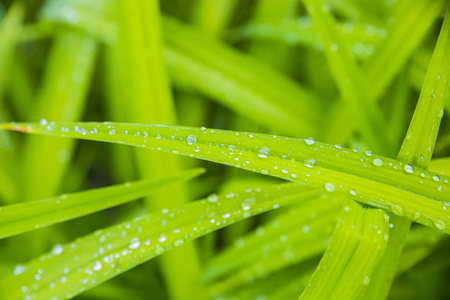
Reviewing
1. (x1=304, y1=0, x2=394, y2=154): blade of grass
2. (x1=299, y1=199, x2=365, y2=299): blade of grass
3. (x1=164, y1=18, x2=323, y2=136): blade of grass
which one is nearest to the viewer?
(x1=299, y1=199, x2=365, y2=299): blade of grass

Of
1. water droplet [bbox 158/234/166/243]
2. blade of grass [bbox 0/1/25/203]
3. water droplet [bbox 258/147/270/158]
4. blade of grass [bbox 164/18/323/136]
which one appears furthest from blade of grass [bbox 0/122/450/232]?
blade of grass [bbox 0/1/25/203]

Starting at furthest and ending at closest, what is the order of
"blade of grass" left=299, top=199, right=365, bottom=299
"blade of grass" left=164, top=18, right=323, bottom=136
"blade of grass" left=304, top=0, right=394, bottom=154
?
"blade of grass" left=164, top=18, right=323, bottom=136
"blade of grass" left=304, top=0, right=394, bottom=154
"blade of grass" left=299, top=199, right=365, bottom=299

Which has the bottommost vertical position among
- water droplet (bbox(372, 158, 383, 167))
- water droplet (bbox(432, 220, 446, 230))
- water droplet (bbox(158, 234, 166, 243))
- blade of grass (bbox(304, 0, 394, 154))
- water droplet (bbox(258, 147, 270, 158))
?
water droplet (bbox(432, 220, 446, 230))

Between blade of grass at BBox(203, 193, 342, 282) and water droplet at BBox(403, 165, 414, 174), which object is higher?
blade of grass at BBox(203, 193, 342, 282)

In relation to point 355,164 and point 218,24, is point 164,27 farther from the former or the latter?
point 355,164

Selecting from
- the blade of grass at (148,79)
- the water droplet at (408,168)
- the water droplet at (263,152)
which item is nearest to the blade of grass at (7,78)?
the blade of grass at (148,79)

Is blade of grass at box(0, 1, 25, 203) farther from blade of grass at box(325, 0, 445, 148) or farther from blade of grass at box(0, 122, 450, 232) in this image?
blade of grass at box(325, 0, 445, 148)

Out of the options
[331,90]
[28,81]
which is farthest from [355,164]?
[28,81]

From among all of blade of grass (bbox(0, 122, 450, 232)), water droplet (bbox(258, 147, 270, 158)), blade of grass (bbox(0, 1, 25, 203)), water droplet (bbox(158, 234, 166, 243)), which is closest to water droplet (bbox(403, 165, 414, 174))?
blade of grass (bbox(0, 122, 450, 232))

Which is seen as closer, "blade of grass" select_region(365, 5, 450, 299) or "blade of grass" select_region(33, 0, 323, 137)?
"blade of grass" select_region(365, 5, 450, 299)
